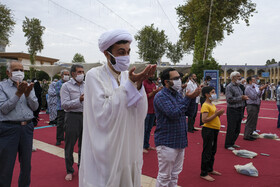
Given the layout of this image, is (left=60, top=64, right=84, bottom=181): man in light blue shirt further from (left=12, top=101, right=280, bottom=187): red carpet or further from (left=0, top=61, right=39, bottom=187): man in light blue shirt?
(left=0, top=61, right=39, bottom=187): man in light blue shirt

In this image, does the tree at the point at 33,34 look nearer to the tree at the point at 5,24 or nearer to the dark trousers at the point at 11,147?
the tree at the point at 5,24

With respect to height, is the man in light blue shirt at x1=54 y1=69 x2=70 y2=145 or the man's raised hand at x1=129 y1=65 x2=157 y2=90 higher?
the man's raised hand at x1=129 y1=65 x2=157 y2=90

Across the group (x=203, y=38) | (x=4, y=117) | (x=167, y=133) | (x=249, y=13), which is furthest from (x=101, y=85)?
(x=249, y=13)

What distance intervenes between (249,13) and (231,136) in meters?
24.0

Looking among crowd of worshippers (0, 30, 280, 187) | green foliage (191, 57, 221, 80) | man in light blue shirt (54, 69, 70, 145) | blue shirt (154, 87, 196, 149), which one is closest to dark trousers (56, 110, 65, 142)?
man in light blue shirt (54, 69, 70, 145)

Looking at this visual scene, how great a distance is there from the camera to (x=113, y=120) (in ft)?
5.12

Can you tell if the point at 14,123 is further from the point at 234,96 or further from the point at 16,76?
the point at 234,96

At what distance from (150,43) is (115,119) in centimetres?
4013

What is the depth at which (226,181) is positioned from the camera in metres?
4.01

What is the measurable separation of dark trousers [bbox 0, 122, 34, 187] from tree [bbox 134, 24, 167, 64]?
1491 inches

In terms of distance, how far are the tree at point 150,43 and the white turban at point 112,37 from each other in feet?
127

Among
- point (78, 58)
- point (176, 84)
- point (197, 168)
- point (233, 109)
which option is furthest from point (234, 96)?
point (78, 58)

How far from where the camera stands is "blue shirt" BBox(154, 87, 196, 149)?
2.92 m

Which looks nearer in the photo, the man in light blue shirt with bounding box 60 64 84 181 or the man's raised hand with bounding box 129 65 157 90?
the man's raised hand with bounding box 129 65 157 90
